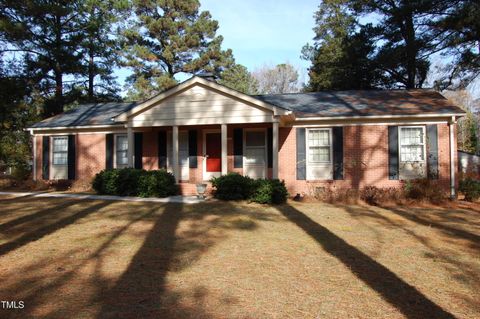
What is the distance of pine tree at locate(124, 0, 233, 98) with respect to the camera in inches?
1225

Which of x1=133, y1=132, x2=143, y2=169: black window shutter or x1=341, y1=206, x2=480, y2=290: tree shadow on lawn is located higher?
x1=133, y1=132, x2=143, y2=169: black window shutter

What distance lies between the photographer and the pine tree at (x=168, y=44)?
31.1 metres

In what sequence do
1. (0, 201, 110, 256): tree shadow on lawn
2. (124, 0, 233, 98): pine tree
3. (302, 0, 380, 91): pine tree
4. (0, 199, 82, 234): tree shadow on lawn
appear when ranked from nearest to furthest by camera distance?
(0, 201, 110, 256): tree shadow on lawn → (0, 199, 82, 234): tree shadow on lawn → (302, 0, 380, 91): pine tree → (124, 0, 233, 98): pine tree

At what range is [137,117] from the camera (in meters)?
→ 14.1

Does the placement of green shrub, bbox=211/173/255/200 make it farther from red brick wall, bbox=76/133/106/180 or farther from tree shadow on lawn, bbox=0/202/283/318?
red brick wall, bbox=76/133/106/180

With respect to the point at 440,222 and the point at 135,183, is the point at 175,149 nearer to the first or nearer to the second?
the point at 135,183

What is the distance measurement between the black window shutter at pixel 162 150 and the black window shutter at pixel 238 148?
3107mm

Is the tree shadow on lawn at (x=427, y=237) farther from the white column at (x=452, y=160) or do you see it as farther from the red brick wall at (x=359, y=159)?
the white column at (x=452, y=160)

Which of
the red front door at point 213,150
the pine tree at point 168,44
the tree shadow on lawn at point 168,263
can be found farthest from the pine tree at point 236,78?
the tree shadow on lawn at point 168,263

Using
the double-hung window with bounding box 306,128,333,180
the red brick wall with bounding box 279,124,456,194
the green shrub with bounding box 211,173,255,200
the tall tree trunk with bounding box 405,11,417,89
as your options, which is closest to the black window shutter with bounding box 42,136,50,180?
the green shrub with bounding box 211,173,255,200

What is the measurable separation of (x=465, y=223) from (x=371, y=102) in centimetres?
732

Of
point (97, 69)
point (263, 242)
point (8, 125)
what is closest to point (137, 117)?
point (263, 242)

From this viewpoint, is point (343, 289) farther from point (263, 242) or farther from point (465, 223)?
point (465, 223)

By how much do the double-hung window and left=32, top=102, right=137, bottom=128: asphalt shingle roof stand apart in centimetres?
839
